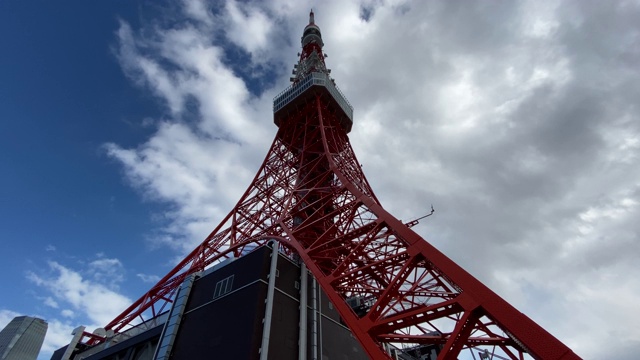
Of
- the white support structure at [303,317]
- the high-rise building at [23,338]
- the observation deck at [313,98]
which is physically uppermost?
the high-rise building at [23,338]

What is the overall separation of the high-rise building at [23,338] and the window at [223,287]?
147416 mm

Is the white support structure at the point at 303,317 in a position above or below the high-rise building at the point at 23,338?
below

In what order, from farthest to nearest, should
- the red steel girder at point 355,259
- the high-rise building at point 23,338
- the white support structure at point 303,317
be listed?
the high-rise building at point 23,338 < the white support structure at point 303,317 < the red steel girder at point 355,259

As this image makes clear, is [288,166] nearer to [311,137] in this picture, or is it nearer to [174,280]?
[311,137]

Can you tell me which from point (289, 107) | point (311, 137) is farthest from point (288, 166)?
point (289, 107)

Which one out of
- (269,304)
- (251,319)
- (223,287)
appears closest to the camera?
(251,319)

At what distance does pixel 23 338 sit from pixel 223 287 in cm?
15938

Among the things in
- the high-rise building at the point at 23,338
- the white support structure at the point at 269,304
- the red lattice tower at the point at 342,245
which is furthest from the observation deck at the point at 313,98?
the high-rise building at the point at 23,338

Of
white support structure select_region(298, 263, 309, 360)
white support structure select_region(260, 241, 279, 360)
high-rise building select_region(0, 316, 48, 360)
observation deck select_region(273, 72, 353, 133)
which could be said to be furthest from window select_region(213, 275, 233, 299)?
high-rise building select_region(0, 316, 48, 360)

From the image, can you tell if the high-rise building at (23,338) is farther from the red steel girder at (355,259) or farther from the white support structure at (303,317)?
the white support structure at (303,317)

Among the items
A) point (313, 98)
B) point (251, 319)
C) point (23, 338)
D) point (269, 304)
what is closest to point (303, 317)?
point (269, 304)

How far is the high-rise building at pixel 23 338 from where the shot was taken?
399ft

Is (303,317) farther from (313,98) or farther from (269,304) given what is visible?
(313,98)

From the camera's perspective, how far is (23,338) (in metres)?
128
